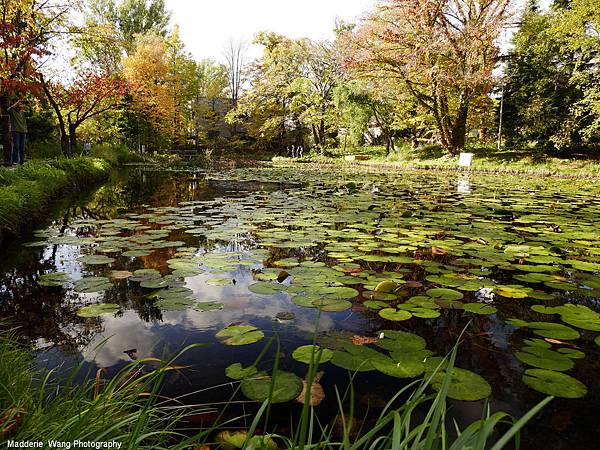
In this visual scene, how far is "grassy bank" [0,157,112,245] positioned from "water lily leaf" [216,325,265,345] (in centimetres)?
289

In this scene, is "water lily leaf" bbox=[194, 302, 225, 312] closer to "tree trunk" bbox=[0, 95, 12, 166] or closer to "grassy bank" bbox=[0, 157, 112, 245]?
"grassy bank" bbox=[0, 157, 112, 245]

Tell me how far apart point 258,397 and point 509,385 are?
3.38ft

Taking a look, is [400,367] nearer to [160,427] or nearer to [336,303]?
[336,303]

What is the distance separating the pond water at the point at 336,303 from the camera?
59.2 inches

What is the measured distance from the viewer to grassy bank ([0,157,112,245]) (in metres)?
3.70

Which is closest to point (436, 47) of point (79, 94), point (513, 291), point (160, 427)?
point (79, 94)

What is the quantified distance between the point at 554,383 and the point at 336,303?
3.60 feet

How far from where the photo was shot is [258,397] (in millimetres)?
1363

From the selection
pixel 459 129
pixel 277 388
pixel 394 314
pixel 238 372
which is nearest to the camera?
pixel 277 388

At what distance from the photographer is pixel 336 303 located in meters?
2.20

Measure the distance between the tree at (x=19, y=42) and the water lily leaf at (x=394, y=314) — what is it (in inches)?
278

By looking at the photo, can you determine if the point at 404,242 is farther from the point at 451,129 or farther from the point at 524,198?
the point at 451,129

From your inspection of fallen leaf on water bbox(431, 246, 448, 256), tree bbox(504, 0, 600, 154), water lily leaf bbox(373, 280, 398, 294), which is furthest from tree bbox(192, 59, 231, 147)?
water lily leaf bbox(373, 280, 398, 294)

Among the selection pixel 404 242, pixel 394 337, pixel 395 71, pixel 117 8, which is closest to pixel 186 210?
pixel 404 242
